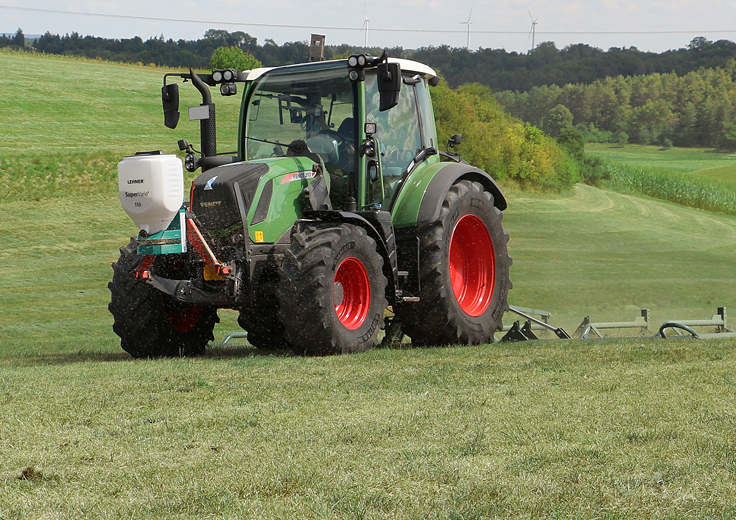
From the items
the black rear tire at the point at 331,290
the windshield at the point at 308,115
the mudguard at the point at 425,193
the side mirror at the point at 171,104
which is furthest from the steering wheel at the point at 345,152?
the side mirror at the point at 171,104

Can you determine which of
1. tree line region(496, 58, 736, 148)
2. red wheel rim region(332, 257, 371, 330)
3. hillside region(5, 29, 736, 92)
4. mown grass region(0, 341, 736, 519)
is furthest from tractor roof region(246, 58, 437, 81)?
hillside region(5, 29, 736, 92)

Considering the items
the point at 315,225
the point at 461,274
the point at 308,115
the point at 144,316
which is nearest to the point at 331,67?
the point at 308,115

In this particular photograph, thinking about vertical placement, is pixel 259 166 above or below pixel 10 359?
above

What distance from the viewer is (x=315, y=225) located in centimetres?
796

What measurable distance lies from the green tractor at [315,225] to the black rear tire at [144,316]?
1 centimetres

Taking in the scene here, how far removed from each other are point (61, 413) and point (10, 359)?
408cm

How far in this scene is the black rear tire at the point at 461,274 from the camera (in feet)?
28.4

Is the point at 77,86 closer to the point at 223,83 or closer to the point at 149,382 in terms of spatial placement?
the point at 223,83

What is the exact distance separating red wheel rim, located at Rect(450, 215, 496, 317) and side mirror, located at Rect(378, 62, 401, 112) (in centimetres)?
227

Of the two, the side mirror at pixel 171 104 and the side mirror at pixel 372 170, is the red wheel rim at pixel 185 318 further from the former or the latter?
the side mirror at pixel 372 170

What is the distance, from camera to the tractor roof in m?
8.62

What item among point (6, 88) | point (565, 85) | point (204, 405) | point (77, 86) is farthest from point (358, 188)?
point (565, 85)

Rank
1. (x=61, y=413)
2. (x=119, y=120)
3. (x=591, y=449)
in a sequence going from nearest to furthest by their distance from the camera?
(x=591, y=449), (x=61, y=413), (x=119, y=120)

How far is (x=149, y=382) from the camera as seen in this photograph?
242 inches
